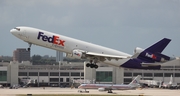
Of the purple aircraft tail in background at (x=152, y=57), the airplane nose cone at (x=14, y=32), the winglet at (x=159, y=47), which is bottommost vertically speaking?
the purple aircraft tail in background at (x=152, y=57)

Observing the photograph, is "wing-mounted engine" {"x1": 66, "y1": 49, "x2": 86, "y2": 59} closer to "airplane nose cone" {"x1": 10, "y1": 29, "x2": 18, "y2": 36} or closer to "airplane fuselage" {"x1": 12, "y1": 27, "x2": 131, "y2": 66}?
"airplane fuselage" {"x1": 12, "y1": 27, "x2": 131, "y2": 66}

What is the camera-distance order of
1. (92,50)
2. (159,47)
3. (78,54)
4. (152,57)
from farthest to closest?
(159,47) → (152,57) → (92,50) → (78,54)

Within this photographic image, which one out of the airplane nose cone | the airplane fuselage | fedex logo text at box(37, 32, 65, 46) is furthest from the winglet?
the airplane nose cone

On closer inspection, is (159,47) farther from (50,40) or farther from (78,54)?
(50,40)

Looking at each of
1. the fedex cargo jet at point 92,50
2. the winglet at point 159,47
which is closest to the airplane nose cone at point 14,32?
the fedex cargo jet at point 92,50

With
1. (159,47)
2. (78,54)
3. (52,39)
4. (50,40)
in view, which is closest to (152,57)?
(159,47)

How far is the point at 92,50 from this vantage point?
395 feet

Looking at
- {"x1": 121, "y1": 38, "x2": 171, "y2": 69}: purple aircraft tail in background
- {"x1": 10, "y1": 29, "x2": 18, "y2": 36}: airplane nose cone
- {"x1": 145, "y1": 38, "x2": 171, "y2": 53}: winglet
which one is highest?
{"x1": 10, "y1": 29, "x2": 18, "y2": 36}: airplane nose cone

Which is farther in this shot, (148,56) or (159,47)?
(159,47)

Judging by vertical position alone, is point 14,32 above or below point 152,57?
above

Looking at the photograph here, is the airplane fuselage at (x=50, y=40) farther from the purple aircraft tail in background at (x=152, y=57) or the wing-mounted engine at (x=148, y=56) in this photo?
the purple aircraft tail in background at (x=152, y=57)

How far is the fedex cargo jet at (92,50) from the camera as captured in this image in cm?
11662

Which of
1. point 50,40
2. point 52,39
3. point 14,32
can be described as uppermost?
point 14,32

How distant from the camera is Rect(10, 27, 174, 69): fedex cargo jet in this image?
116625mm
